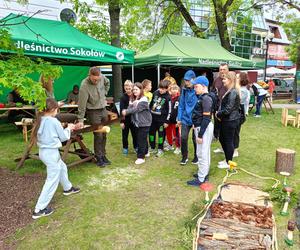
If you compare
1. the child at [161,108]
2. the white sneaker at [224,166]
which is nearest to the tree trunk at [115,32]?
the child at [161,108]

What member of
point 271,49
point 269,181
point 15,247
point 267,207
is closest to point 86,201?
point 15,247

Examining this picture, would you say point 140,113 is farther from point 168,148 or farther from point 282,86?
point 282,86

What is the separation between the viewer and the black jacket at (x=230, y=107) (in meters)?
4.90

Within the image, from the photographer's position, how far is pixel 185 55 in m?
10.4

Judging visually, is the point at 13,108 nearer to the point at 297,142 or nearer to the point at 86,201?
the point at 86,201

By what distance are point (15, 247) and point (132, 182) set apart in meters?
2.10

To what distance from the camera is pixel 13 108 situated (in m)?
8.44

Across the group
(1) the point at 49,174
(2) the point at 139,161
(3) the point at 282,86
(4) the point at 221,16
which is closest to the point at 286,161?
(2) the point at 139,161

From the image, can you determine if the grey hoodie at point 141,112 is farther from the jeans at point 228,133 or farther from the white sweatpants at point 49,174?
the white sweatpants at point 49,174

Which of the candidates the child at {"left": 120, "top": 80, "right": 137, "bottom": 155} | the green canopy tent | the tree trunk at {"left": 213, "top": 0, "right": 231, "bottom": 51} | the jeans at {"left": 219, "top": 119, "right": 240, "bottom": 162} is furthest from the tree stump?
the tree trunk at {"left": 213, "top": 0, "right": 231, "bottom": 51}

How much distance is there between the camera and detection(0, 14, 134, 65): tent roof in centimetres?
591

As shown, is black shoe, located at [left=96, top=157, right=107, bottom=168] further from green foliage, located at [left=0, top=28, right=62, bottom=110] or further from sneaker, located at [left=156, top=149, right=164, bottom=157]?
green foliage, located at [left=0, top=28, right=62, bottom=110]

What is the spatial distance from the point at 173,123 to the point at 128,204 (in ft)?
9.42

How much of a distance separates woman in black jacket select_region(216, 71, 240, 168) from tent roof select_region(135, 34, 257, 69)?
495cm
